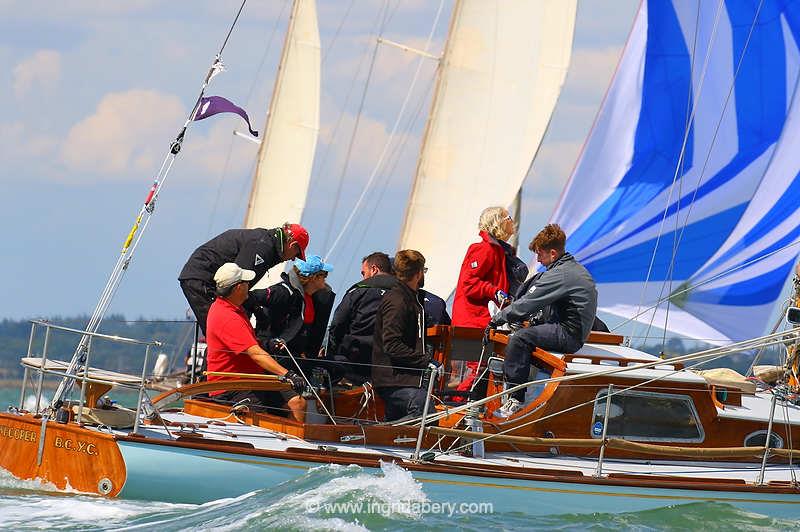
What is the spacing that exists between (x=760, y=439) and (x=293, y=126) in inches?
800

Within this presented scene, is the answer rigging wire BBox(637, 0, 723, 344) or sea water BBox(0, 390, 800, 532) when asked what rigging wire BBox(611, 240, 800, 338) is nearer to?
rigging wire BBox(637, 0, 723, 344)

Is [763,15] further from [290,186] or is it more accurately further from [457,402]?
[290,186]

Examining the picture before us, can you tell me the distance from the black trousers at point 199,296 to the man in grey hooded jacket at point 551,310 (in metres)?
2.05

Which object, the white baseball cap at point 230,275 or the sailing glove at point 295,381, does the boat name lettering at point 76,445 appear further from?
the white baseball cap at point 230,275

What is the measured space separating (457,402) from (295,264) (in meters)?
1.51

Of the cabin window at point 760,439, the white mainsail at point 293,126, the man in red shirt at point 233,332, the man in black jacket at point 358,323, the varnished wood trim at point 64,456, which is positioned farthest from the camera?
the white mainsail at point 293,126

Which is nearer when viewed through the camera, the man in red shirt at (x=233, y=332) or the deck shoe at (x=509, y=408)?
the man in red shirt at (x=233, y=332)

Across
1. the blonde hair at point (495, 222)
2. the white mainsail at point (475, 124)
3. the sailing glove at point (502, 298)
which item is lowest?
the sailing glove at point (502, 298)

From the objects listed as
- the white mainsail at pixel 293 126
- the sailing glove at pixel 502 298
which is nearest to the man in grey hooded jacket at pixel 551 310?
the sailing glove at pixel 502 298

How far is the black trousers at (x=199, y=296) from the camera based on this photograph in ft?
30.9

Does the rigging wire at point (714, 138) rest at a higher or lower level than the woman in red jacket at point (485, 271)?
higher

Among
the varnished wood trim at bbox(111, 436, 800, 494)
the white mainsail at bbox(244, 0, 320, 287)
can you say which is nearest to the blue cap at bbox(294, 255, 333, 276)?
the varnished wood trim at bbox(111, 436, 800, 494)

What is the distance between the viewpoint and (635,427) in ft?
28.9

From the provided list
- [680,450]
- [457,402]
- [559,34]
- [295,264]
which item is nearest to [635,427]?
[680,450]
